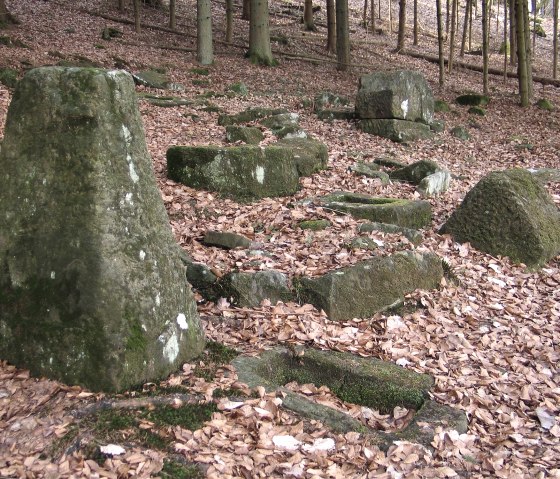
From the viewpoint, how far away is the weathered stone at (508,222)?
7676mm

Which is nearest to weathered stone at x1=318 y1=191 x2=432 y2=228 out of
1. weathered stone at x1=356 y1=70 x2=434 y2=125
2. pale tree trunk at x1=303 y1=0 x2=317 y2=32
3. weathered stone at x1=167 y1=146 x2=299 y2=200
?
weathered stone at x1=167 y1=146 x2=299 y2=200

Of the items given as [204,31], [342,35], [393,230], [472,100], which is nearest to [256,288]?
[393,230]

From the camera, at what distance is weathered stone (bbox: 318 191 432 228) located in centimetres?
793

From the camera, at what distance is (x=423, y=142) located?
13984mm

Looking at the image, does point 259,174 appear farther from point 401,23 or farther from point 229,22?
point 401,23

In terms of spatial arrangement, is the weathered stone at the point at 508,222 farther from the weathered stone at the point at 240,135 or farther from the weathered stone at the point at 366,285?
the weathered stone at the point at 240,135

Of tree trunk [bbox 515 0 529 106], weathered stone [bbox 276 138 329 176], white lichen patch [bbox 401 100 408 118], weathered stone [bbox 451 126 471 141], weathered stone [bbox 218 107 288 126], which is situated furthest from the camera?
tree trunk [bbox 515 0 529 106]

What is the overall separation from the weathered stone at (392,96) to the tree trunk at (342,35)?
21.3 feet

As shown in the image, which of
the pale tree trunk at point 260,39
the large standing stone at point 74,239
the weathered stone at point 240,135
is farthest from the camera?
the pale tree trunk at point 260,39

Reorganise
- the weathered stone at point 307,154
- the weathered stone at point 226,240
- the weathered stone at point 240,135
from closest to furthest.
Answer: the weathered stone at point 226,240 → the weathered stone at point 307,154 → the weathered stone at point 240,135

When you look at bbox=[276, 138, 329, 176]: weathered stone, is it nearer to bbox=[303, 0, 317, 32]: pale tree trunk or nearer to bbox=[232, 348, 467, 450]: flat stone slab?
bbox=[232, 348, 467, 450]: flat stone slab

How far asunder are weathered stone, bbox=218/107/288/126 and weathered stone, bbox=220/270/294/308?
733cm

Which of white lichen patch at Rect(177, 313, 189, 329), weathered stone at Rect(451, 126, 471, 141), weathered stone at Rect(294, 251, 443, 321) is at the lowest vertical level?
weathered stone at Rect(294, 251, 443, 321)

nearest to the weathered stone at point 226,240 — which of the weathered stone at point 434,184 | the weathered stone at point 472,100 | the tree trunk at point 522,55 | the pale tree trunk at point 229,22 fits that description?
the weathered stone at point 434,184
